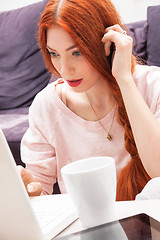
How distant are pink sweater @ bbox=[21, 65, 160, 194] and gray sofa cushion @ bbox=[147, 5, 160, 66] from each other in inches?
33.7

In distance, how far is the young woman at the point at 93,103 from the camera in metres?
1.06

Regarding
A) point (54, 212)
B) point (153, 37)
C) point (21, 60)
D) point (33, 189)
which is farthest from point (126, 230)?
point (21, 60)

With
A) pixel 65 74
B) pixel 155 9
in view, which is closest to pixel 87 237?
pixel 65 74

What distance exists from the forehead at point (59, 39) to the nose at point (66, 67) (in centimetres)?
4

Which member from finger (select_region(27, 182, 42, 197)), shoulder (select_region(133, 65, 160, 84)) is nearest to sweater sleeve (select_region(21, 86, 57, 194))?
shoulder (select_region(133, 65, 160, 84))

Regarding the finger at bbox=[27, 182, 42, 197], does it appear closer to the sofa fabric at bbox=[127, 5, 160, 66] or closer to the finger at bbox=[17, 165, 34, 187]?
the finger at bbox=[17, 165, 34, 187]

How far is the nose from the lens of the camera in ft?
3.56

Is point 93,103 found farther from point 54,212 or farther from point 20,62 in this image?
point 20,62

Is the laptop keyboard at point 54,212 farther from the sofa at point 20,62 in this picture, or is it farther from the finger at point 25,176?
the sofa at point 20,62

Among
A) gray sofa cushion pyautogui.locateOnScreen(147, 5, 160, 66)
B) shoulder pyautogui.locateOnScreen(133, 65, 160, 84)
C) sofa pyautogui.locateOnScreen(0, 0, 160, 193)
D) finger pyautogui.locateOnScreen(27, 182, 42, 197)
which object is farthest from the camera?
sofa pyautogui.locateOnScreen(0, 0, 160, 193)

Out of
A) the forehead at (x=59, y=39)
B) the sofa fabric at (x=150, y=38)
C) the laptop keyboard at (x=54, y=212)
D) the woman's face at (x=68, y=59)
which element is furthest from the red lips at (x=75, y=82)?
the sofa fabric at (x=150, y=38)

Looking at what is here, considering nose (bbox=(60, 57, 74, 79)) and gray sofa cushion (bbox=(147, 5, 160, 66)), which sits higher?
nose (bbox=(60, 57, 74, 79))

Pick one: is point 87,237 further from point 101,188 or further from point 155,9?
point 155,9

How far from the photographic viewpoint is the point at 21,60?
2568mm
